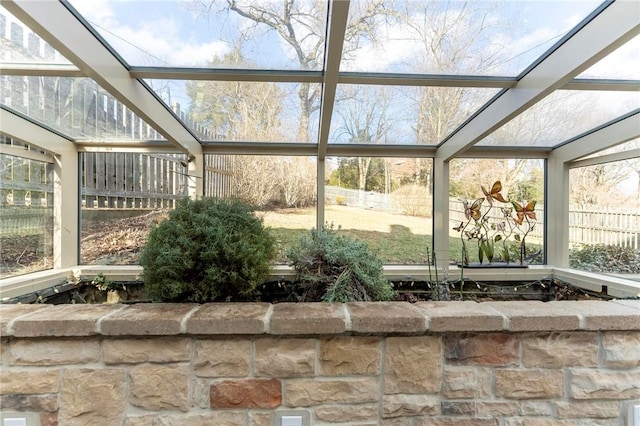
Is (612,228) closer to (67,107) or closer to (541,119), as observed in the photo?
(541,119)

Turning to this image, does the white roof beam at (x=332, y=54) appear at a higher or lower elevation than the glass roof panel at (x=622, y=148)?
higher

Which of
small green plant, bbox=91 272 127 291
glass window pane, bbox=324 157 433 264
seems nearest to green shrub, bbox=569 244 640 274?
glass window pane, bbox=324 157 433 264

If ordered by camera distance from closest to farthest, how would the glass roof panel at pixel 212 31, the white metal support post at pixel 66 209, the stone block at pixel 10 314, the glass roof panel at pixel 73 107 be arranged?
the stone block at pixel 10 314 < the glass roof panel at pixel 212 31 < the glass roof panel at pixel 73 107 < the white metal support post at pixel 66 209

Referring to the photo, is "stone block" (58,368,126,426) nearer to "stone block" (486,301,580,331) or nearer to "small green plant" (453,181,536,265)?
"stone block" (486,301,580,331)

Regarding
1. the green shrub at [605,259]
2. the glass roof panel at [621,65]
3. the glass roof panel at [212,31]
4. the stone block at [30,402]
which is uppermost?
the glass roof panel at [212,31]

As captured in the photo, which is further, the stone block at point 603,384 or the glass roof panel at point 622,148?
the glass roof panel at point 622,148

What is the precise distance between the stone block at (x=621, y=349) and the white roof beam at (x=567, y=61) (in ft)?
4.70

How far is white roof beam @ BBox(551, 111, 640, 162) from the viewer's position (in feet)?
8.19

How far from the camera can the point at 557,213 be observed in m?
3.37

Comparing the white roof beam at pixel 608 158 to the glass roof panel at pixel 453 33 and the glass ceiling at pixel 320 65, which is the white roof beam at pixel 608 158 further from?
the glass roof panel at pixel 453 33

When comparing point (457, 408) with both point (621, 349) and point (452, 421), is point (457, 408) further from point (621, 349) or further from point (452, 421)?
point (621, 349)

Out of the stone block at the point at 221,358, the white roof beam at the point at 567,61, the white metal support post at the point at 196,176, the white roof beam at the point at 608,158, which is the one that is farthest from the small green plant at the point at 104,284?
the white roof beam at the point at 608,158

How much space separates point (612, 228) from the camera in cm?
302

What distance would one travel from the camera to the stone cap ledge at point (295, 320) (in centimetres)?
116
